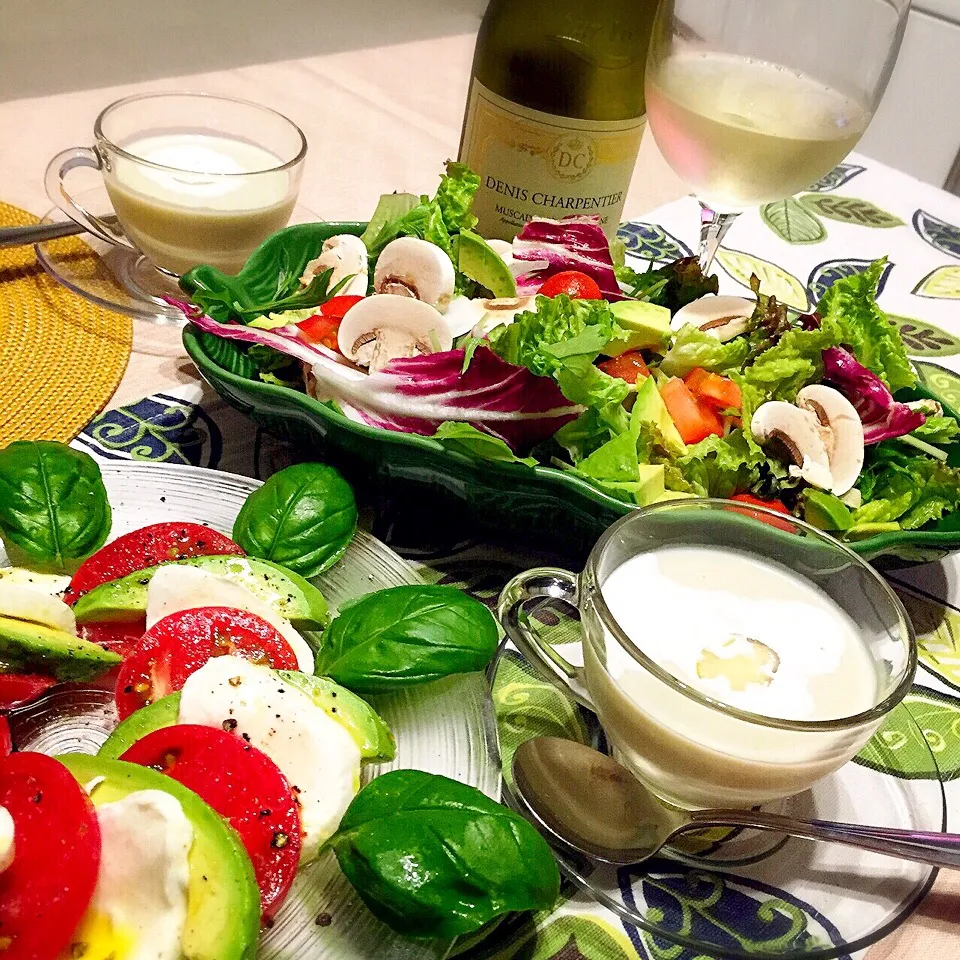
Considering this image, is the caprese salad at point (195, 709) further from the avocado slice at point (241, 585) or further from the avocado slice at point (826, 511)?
the avocado slice at point (826, 511)

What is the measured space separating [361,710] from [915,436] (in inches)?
27.2

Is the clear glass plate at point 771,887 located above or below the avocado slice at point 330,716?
below

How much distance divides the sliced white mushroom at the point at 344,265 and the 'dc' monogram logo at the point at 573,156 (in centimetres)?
29

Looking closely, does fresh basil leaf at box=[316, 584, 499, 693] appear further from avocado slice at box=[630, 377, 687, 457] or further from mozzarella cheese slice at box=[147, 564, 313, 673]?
avocado slice at box=[630, 377, 687, 457]

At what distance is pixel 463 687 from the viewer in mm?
722

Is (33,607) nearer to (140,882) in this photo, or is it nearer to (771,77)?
(140,882)

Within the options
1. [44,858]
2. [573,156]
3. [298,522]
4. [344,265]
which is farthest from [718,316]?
[44,858]

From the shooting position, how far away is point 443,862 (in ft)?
1.83

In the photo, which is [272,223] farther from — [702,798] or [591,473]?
[702,798]

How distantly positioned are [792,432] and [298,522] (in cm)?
51

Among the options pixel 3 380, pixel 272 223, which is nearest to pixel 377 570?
pixel 3 380

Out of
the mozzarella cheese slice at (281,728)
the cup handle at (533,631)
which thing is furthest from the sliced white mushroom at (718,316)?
the mozzarella cheese slice at (281,728)

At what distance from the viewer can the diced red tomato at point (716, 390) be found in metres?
1.05

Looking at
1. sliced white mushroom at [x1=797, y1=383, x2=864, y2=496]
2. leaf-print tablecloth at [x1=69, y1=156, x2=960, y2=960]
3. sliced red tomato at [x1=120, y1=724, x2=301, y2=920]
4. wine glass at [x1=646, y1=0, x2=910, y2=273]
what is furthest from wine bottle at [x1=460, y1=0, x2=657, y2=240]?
sliced red tomato at [x1=120, y1=724, x2=301, y2=920]
